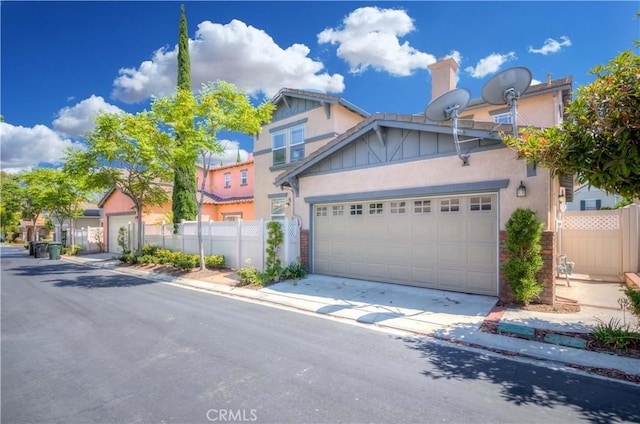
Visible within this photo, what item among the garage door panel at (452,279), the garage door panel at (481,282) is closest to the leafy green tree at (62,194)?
the garage door panel at (452,279)

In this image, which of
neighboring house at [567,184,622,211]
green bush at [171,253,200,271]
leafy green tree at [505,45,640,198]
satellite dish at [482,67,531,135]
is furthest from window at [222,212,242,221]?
neighboring house at [567,184,622,211]

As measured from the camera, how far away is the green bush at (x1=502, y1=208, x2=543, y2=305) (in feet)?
23.2

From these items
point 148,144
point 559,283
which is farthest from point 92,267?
point 559,283

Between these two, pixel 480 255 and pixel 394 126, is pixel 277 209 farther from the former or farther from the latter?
pixel 480 255

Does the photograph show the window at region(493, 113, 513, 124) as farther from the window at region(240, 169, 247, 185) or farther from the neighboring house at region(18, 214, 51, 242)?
the neighboring house at region(18, 214, 51, 242)

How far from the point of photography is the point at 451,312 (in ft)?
23.5

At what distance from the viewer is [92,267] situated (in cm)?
1741

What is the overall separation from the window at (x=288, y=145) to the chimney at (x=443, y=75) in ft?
22.2

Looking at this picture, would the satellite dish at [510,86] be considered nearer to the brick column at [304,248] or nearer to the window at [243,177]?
the brick column at [304,248]

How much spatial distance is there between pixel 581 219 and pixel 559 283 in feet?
9.56

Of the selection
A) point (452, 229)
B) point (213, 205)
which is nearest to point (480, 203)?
point (452, 229)

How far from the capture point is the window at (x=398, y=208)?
972cm

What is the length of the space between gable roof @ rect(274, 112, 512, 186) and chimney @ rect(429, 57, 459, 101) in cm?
615

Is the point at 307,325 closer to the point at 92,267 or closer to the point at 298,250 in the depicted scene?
the point at 298,250
